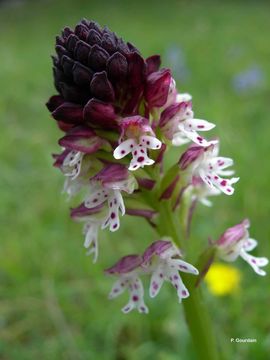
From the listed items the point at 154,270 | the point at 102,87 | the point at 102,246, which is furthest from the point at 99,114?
the point at 102,246

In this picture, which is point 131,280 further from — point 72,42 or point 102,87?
point 72,42

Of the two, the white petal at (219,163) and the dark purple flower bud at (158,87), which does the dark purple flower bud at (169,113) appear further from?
the white petal at (219,163)

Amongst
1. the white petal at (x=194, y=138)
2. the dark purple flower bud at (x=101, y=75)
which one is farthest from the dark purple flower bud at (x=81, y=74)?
the white petal at (x=194, y=138)

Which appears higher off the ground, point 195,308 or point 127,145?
point 127,145

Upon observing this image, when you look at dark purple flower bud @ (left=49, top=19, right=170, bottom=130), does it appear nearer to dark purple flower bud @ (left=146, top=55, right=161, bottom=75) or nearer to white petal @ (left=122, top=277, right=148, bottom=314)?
dark purple flower bud @ (left=146, top=55, right=161, bottom=75)

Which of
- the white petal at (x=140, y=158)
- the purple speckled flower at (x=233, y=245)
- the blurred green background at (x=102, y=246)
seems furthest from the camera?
the blurred green background at (x=102, y=246)

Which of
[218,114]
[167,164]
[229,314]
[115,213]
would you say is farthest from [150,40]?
[115,213]
